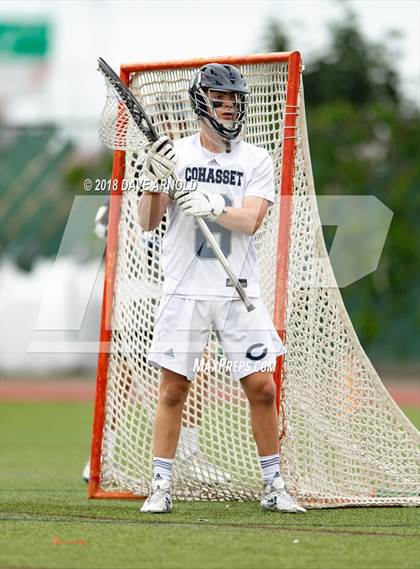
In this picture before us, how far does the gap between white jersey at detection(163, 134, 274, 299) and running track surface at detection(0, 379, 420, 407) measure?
7.15 metres

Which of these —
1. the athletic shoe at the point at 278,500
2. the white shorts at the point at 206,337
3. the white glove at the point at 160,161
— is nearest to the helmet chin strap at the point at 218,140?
the white glove at the point at 160,161

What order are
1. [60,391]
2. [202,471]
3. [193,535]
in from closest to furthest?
1. [193,535]
2. [202,471]
3. [60,391]

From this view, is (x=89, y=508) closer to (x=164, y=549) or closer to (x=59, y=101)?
(x=164, y=549)

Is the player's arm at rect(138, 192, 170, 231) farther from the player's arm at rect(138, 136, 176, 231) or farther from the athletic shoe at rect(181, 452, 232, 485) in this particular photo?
the athletic shoe at rect(181, 452, 232, 485)

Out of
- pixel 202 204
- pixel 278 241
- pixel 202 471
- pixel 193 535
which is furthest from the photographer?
pixel 202 471

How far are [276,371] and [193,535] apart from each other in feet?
3.71

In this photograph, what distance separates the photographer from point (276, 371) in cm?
518

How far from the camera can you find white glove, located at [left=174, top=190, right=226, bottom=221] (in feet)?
15.4

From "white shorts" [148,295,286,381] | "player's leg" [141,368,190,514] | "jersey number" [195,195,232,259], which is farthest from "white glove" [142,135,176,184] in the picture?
"player's leg" [141,368,190,514]

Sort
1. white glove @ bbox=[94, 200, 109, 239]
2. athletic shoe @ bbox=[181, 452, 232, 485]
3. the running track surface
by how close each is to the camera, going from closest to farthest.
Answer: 1. athletic shoe @ bbox=[181, 452, 232, 485]
2. white glove @ bbox=[94, 200, 109, 239]
3. the running track surface

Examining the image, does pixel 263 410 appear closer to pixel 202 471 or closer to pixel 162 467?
pixel 162 467

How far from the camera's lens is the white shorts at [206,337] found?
4.85 m

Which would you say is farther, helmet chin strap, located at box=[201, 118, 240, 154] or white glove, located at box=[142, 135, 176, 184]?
helmet chin strap, located at box=[201, 118, 240, 154]

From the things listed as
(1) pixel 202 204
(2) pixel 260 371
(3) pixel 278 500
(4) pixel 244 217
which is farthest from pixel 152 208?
(3) pixel 278 500
